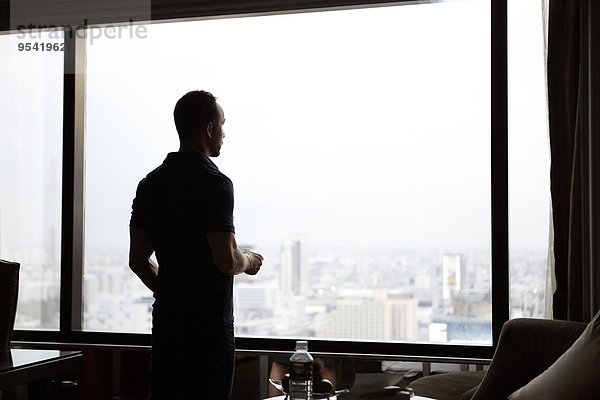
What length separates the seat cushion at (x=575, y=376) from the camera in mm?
2295

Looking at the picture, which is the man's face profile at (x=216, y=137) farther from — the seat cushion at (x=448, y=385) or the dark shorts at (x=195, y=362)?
the seat cushion at (x=448, y=385)

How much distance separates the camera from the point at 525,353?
2.90 meters

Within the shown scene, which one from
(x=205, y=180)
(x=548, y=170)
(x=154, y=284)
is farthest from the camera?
(x=548, y=170)

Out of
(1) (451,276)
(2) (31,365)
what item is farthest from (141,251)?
(1) (451,276)

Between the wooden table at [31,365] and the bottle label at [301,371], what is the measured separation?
2.83 feet

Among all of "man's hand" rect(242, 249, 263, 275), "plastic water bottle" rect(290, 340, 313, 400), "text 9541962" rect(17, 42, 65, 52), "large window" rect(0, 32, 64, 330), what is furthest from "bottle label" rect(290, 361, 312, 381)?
"text 9541962" rect(17, 42, 65, 52)

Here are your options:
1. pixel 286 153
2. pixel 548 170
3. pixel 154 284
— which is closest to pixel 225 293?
pixel 154 284

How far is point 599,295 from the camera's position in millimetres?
3309

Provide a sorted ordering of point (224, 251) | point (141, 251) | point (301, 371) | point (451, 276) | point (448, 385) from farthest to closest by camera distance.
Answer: point (451, 276), point (448, 385), point (141, 251), point (224, 251), point (301, 371)

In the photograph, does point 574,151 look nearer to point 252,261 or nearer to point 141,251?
point 252,261

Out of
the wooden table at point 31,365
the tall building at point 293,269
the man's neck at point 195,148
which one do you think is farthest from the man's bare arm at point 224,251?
the tall building at point 293,269

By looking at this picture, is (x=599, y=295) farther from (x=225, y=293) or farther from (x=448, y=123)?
(x=225, y=293)

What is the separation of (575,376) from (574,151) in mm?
1330

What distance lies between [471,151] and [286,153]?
888 mm
